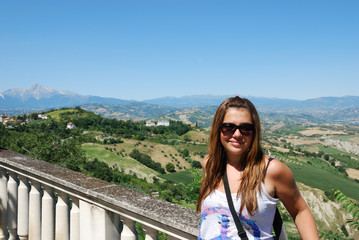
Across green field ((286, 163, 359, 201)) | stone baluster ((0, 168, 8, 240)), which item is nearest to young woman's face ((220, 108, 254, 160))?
stone baluster ((0, 168, 8, 240))

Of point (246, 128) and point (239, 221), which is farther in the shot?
point (246, 128)

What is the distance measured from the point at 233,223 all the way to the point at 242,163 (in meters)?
0.32

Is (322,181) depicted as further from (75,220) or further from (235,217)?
(235,217)

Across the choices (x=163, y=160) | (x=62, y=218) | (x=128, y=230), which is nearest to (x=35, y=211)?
(x=62, y=218)

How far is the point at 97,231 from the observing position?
1901mm

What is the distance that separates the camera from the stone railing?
1604 millimetres

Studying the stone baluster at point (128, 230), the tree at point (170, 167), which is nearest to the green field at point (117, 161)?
the tree at point (170, 167)

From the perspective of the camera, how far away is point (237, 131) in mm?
1527

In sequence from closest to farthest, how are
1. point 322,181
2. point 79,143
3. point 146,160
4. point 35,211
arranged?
point 35,211, point 79,143, point 322,181, point 146,160

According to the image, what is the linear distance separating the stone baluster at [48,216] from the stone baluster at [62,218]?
145 millimetres

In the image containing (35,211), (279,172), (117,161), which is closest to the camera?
(279,172)

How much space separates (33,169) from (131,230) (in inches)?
44.7

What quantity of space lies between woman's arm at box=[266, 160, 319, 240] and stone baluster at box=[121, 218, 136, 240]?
92 centimetres

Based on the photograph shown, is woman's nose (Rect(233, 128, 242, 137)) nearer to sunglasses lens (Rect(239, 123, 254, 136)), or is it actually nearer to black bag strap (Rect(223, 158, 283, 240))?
sunglasses lens (Rect(239, 123, 254, 136))
